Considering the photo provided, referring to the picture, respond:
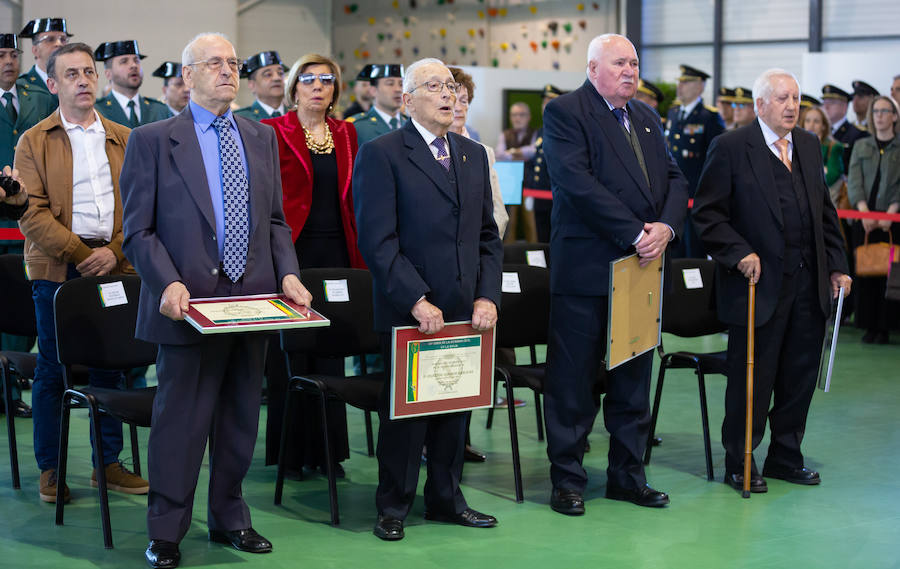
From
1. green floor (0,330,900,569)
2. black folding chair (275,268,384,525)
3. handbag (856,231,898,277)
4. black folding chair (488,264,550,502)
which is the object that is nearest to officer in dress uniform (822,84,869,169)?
handbag (856,231,898,277)

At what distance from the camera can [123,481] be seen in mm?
4395

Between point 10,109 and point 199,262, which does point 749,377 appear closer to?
point 199,262

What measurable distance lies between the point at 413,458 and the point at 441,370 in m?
0.35

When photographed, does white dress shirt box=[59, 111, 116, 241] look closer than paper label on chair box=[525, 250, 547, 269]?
Yes

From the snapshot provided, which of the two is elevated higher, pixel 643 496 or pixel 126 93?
pixel 126 93

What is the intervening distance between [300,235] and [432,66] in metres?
1.19

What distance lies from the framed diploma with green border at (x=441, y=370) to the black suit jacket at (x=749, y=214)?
1138 millimetres

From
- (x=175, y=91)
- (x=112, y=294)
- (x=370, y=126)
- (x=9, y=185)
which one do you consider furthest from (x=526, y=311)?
(x=175, y=91)

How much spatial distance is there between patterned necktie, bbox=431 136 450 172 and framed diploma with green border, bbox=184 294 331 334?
2.48ft

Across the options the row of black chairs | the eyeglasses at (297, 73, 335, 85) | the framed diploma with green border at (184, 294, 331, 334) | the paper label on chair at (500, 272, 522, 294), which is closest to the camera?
the framed diploma with green border at (184, 294, 331, 334)

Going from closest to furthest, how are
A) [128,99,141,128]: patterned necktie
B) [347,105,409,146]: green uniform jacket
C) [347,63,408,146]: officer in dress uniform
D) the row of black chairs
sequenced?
1. the row of black chairs
2. [347,105,409,146]: green uniform jacket
3. [347,63,408,146]: officer in dress uniform
4. [128,99,141,128]: patterned necktie

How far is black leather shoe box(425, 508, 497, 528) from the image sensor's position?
4.02 meters

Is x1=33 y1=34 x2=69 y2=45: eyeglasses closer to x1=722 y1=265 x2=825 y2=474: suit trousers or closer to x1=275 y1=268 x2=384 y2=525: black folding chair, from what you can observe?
x1=275 y1=268 x2=384 y2=525: black folding chair

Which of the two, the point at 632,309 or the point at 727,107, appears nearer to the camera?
the point at 632,309
